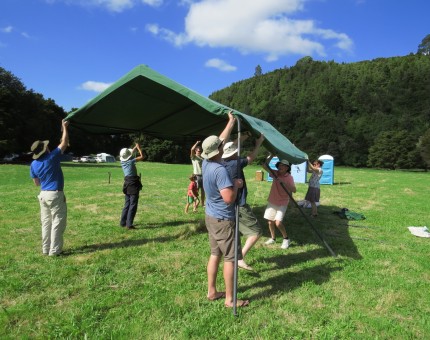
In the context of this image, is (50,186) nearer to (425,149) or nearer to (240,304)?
(240,304)

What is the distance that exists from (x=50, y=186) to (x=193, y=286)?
311cm

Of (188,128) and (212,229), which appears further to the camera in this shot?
(188,128)

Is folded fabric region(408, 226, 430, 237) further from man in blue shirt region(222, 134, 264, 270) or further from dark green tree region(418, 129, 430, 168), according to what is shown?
dark green tree region(418, 129, 430, 168)

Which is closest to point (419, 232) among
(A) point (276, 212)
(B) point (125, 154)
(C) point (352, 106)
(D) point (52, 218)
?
(A) point (276, 212)

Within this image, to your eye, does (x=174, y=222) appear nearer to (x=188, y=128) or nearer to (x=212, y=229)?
(x=188, y=128)

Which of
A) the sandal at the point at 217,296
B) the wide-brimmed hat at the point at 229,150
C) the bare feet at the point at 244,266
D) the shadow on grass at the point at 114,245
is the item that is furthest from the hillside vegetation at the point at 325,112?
the sandal at the point at 217,296

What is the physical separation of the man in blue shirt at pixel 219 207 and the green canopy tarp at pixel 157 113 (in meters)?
1.31

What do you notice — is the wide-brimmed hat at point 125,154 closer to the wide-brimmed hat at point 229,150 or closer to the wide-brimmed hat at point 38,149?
the wide-brimmed hat at point 38,149

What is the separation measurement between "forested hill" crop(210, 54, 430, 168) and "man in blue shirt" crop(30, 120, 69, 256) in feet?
236

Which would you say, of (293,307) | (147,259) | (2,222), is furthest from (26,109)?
(293,307)

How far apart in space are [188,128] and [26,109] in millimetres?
42922

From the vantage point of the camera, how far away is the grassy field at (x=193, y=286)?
381 centimetres

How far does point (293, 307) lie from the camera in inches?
170

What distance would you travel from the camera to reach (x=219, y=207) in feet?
13.6
